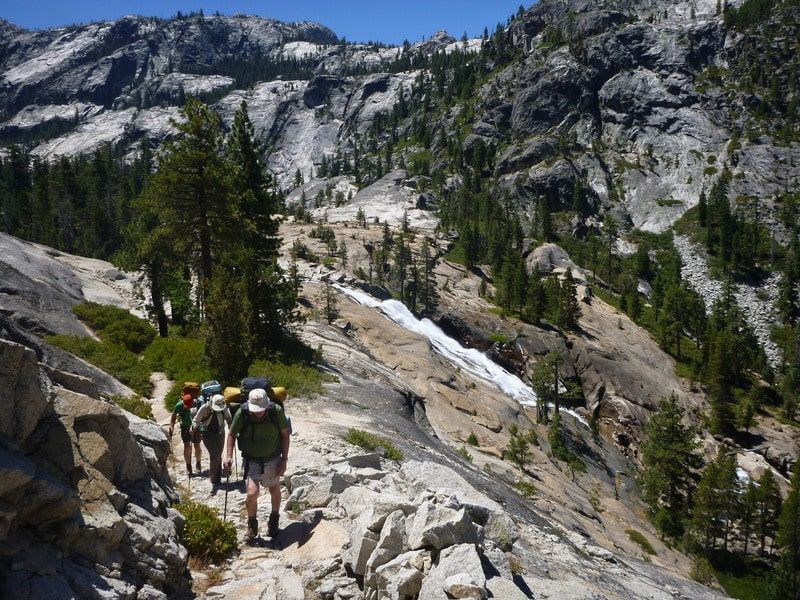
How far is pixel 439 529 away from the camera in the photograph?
635cm

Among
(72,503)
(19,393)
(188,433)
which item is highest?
(19,393)

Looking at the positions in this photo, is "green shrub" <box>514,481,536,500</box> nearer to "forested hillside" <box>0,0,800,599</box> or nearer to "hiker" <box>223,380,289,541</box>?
"forested hillside" <box>0,0,800,599</box>

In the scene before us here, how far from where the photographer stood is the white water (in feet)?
187

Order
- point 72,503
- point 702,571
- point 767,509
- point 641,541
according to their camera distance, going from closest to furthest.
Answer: point 72,503
point 641,541
point 702,571
point 767,509

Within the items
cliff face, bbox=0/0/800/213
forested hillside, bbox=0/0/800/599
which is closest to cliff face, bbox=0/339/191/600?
forested hillside, bbox=0/0/800/599

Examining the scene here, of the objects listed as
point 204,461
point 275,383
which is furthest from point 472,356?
point 204,461

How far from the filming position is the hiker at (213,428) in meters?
10.6

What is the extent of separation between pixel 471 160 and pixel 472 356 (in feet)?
339

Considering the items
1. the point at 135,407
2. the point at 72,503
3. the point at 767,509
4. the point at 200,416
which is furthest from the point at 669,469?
the point at 72,503

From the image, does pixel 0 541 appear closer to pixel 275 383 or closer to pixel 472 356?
pixel 275 383

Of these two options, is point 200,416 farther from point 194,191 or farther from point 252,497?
point 194,191

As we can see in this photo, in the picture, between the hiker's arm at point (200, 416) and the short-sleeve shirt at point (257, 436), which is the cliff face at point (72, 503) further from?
the hiker's arm at point (200, 416)

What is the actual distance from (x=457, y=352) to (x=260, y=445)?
56315 mm

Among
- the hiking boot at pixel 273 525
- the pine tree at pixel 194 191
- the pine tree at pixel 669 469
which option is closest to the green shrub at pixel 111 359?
the pine tree at pixel 194 191
